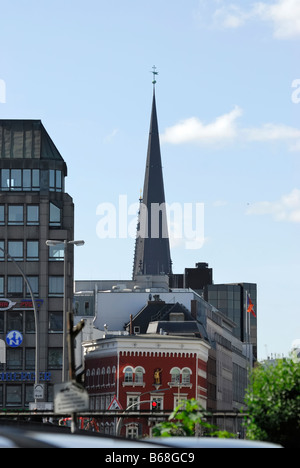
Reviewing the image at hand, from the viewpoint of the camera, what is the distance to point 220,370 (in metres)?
160

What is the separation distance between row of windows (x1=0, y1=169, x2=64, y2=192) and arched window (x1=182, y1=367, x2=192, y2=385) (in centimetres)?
2446

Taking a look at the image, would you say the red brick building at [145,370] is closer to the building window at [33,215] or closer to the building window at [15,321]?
the building window at [15,321]

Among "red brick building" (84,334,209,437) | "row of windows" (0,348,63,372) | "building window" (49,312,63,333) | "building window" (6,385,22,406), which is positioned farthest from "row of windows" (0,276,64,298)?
"red brick building" (84,334,209,437)

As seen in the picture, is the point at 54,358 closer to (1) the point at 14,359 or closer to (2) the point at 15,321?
(1) the point at 14,359

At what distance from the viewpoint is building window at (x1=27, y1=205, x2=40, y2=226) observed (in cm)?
11712

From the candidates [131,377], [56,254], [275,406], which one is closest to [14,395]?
[56,254]

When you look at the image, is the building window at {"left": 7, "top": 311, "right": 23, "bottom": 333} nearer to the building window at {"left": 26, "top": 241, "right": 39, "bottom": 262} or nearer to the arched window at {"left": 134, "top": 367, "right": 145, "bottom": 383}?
the building window at {"left": 26, "top": 241, "right": 39, "bottom": 262}

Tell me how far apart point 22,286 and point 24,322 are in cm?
383

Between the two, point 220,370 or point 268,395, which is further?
point 220,370

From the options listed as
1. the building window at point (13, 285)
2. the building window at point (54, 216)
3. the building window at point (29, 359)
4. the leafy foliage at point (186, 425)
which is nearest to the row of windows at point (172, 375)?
the building window at point (29, 359)
